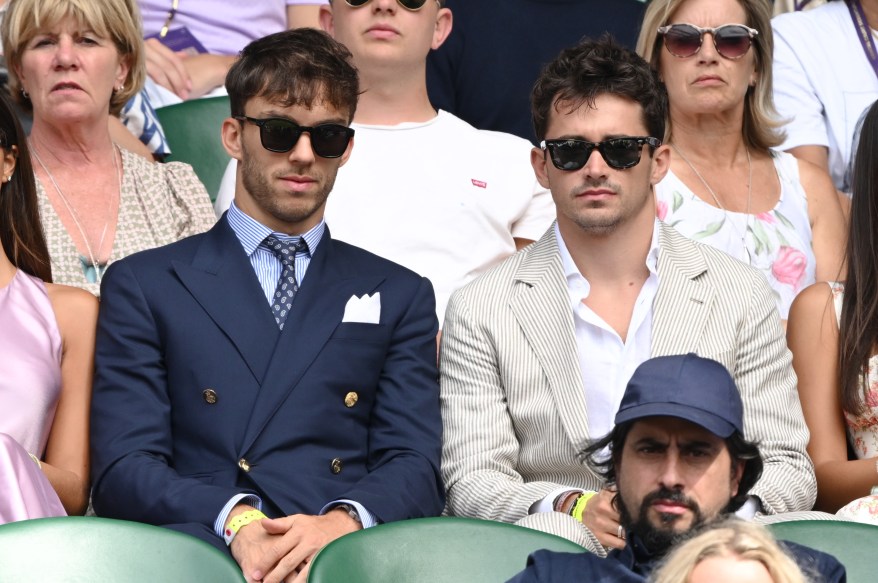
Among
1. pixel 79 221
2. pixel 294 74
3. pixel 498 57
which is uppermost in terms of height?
pixel 498 57

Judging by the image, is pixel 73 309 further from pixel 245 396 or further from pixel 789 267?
pixel 789 267

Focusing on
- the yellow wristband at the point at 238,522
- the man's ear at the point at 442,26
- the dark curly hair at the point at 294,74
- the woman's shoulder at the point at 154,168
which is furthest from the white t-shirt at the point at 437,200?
the yellow wristband at the point at 238,522

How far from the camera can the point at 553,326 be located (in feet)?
12.3

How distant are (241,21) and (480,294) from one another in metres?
2.14

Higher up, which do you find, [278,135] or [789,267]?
[278,135]

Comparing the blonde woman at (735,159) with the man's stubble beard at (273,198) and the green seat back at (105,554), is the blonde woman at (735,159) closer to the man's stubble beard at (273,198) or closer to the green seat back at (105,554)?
the man's stubble beard at (273,198)

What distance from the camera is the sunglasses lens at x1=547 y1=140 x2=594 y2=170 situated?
12.3ft

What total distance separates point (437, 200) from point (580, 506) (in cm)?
133

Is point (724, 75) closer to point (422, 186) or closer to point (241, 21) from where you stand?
point (422, 186)

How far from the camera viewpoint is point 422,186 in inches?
177

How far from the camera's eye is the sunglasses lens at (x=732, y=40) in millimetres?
4676

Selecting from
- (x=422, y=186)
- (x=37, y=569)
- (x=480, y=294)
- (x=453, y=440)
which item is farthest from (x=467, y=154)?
(x=37, y=569)

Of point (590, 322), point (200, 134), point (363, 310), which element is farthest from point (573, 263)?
point (200, 134)

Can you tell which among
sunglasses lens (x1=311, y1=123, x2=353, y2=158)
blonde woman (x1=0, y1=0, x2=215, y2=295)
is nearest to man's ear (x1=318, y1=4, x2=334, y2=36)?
blonde woman (x1=0, y1=0, x2=215, y2=295)
